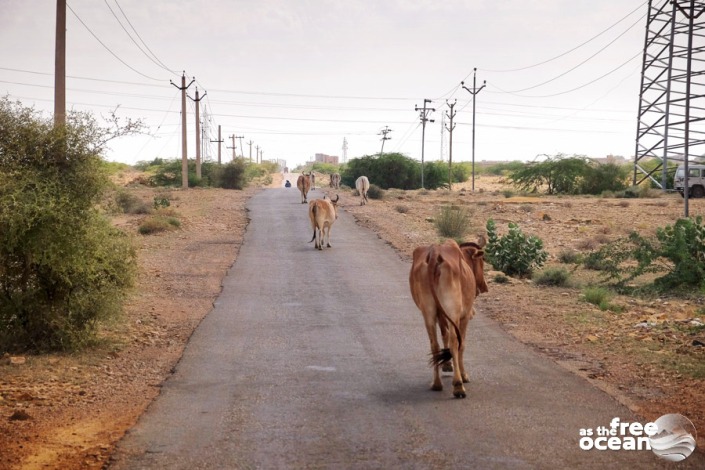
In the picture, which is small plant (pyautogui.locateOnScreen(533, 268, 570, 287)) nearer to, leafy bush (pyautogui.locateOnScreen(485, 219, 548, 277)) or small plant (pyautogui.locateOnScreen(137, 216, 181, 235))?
leafy bush (pyautogui.locateOnScreen(485, 219, 548, 277))

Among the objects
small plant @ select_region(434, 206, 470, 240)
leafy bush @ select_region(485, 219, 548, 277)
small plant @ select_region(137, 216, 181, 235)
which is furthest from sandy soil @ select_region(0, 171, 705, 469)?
small plant @ select_region(434, 206, 470, 240)

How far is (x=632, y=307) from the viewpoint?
1617 cm

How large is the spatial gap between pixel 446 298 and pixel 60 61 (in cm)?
1375

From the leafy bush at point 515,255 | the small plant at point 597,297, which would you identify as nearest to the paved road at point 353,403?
the small plant at point 597,297

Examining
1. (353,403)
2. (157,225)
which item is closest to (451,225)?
(157,225)

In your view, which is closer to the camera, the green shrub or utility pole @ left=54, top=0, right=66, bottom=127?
utility pole @ left=54, top=0, right=66, bottom=127

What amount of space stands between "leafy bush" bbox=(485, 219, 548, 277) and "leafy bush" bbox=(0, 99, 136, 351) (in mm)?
11092

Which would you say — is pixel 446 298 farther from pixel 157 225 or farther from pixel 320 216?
pixel 157 225

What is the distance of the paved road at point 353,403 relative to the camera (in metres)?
7.19

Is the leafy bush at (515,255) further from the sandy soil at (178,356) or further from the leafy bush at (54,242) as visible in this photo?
the leafy bush at (54,242)

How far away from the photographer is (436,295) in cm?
938

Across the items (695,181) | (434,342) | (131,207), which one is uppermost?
(695,181)

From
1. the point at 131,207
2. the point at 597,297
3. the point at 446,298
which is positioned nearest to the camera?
the point at 446,298

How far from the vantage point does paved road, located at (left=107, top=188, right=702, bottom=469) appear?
23.6 feet
